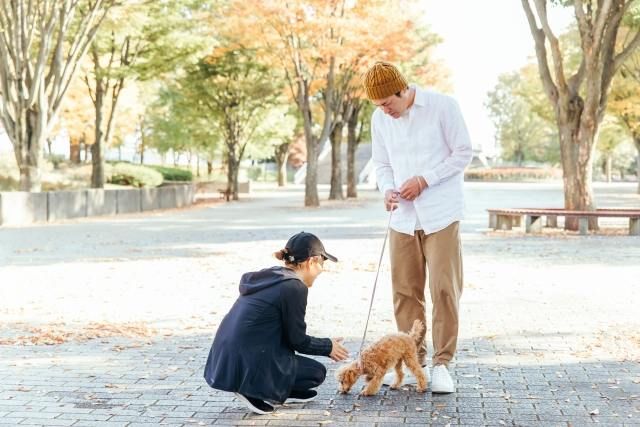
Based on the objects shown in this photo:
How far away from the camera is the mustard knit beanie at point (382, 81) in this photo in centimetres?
446

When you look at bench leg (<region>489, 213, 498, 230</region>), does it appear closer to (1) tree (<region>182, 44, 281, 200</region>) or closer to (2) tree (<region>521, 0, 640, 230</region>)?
(2) tree (<region>521, 0, 640, 230</region>)

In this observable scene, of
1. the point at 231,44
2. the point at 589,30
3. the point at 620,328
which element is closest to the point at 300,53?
the point at 231,44

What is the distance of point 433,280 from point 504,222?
1328 cm

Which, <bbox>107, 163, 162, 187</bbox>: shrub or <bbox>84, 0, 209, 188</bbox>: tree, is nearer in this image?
<bbox>84, 0, 209, 188</bbox>: tree

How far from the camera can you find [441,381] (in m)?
4.62

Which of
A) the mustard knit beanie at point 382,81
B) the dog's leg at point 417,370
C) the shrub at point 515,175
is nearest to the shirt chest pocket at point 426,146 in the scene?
the mustard knit beanie at point 382,81

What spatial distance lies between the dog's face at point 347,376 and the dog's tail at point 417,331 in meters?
0.36

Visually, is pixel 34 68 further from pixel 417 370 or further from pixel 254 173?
pixel 254 173

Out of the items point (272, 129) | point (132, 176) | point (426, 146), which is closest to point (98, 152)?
point (132, 176)

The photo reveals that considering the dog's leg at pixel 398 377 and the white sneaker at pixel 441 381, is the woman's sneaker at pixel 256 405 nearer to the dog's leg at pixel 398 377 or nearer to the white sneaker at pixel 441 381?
the dog's leg at pixel 398 377

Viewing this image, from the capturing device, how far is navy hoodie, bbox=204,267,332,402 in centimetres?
414

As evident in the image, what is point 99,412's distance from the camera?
172 inches

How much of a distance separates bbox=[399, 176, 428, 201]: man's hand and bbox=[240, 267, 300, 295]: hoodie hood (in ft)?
2.73

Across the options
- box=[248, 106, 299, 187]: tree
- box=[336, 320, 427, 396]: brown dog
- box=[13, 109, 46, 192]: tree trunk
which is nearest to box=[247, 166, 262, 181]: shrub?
box=[248, 106, 299, 187]: tree
